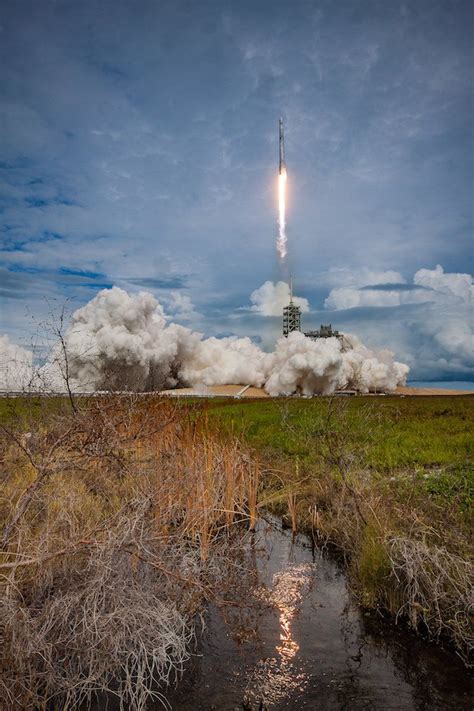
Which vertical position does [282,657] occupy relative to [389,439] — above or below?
below


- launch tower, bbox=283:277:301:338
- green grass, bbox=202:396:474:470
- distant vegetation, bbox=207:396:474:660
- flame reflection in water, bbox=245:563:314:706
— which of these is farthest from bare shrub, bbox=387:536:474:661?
launch tower, bbox=283:277:301:338

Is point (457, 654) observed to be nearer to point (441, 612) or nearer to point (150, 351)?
point (441, 612)

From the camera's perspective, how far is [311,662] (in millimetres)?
8461

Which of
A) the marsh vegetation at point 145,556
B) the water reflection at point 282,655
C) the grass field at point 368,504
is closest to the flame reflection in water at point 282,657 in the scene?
the water reflection at point 282,655

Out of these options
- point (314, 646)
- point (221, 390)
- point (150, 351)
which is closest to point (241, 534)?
point (314, 646)

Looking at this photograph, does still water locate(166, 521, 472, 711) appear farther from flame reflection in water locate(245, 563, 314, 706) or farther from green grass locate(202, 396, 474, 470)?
green grass locate(202, 396, 474, 470)

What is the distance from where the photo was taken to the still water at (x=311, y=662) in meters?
7.56

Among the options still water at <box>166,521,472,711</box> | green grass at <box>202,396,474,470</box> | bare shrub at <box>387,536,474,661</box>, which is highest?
green grass at <box>202,396,474,470</box>

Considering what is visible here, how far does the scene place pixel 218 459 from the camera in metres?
13.6

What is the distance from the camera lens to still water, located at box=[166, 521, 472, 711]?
7.56 m

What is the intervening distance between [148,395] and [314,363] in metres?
78.7

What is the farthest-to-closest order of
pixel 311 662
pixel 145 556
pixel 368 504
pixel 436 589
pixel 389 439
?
pixel 389 439 → pixel 368 504 → pixel 436 589 → pixel 145 556 → pixel 311 662

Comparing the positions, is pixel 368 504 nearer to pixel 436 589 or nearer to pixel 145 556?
pixel 436 589

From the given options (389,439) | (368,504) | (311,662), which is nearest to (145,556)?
(311,662)
